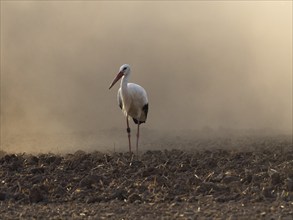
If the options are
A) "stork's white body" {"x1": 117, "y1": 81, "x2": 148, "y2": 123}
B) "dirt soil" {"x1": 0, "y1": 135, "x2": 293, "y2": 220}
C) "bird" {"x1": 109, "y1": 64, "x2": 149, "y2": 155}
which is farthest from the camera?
"stork's white body" {"x1": 117, "y1": 81, "x2": 148, "y2": 123}

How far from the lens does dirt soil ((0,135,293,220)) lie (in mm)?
7816

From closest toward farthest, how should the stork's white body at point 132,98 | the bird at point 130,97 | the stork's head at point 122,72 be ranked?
the stork's head at point 122,72 → the bird at point 130,97 → the stork's white body at point 132,98

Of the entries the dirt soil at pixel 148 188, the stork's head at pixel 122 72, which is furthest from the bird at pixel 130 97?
the dirt soil at pixel 148 188

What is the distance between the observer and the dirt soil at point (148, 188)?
7.82 m

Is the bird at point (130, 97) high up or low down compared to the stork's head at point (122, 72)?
down

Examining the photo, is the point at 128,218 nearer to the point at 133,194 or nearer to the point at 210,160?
the point at 133,194

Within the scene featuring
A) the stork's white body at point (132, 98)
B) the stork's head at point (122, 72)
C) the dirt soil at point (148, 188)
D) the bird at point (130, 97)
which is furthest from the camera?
the stork's white body at point (132, 98)

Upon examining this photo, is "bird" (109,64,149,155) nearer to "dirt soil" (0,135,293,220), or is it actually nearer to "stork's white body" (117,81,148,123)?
"stork's white body" (117,81,148,123)

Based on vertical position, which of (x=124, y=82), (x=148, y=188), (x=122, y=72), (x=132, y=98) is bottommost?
(x=148, y=188)

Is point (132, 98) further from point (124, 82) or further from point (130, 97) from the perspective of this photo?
point (124, 82)

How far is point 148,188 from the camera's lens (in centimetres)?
928

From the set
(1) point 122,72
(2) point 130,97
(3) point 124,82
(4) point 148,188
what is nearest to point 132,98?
(2) point 130,97

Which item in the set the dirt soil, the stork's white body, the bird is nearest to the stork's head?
the bird

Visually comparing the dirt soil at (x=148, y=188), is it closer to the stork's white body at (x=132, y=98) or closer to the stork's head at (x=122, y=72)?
the stork's head at (x=122, y=72)
